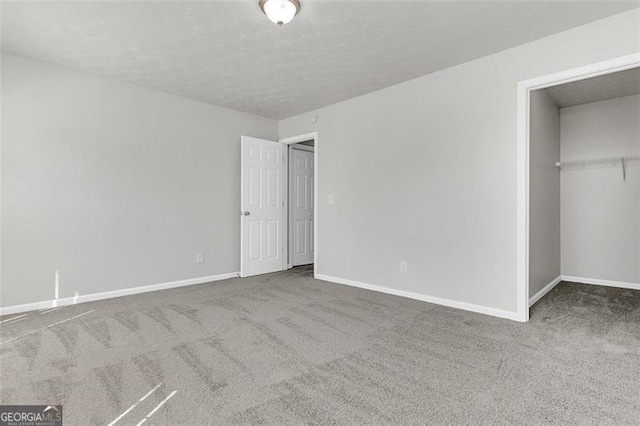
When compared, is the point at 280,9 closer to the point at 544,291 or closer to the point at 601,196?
the point at 544,291

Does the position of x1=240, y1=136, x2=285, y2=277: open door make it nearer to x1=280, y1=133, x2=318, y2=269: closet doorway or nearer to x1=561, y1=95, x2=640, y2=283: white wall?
x1=280, y1=133, x2=318, y2=269: closet doorway

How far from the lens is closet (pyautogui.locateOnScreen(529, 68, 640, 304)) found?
4.11 meters

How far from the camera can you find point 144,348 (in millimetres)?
2457

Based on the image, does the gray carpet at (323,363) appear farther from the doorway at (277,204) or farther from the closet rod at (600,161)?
the closet rod at (600,161)

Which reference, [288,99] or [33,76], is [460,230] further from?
[33,76]

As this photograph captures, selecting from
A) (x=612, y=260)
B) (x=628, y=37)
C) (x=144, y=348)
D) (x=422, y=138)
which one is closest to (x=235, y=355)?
(x=144, y=348)

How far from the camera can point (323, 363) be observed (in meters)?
2.22

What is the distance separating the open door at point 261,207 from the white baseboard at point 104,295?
506 millimetres

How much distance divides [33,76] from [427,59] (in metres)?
4.04

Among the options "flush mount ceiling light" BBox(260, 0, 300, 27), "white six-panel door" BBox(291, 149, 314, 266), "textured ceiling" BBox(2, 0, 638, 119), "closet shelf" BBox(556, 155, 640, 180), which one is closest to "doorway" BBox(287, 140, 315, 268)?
"white six-panel door" BBox(291, 149, 314, 266)

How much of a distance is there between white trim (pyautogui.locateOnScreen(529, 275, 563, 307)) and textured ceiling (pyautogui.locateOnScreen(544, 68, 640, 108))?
2.45 metres

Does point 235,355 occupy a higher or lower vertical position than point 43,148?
lower

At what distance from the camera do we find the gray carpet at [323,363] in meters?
1.70

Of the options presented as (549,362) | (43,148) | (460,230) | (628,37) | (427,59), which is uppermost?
(427,59)
